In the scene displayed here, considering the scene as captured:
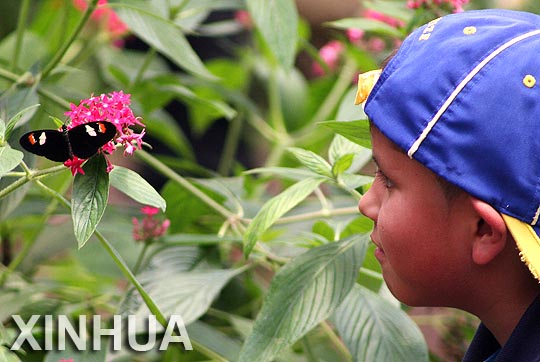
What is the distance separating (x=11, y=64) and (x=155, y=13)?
0.25 meters

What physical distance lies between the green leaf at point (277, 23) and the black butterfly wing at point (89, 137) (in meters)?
0.49

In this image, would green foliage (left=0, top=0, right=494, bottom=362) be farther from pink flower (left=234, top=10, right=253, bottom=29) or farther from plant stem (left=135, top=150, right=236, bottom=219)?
pink flower (left=234, top=10, right=253, bottom=29)

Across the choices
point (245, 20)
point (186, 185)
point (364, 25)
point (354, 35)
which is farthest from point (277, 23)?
point (245, 20)

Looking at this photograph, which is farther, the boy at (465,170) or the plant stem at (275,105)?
the plant stem at (275,105)

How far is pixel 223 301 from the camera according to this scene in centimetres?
154

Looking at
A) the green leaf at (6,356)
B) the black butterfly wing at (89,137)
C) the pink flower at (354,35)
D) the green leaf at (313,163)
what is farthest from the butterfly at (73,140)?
the pink flower at (354,35)

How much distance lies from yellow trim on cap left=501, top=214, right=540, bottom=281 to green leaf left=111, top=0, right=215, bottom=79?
0.59m

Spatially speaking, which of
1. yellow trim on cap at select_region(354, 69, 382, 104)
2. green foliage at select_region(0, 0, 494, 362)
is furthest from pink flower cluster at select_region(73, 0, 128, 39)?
yellow trim on cap at select_region(354, 69, 382, 104)

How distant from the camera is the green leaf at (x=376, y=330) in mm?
1105

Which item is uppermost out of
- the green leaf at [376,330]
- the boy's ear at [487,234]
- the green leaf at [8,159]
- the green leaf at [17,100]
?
the green leaf at [8,159]

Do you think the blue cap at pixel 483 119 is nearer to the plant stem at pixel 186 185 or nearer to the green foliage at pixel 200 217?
the green foliage at pixel 200 217

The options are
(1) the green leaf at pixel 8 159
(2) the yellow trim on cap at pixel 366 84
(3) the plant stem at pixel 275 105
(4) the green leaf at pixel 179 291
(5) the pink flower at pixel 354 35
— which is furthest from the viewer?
(3) the plant stem at pixel 275 105

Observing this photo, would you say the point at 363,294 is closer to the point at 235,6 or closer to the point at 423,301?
the point at 423,301

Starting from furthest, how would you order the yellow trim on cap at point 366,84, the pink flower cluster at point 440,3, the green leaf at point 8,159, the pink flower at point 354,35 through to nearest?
the pink flower at point 354,35, the pink flower cluster at point 440,3, the yellow trim on cap at point 366,84, the green leaf at point 8,159
